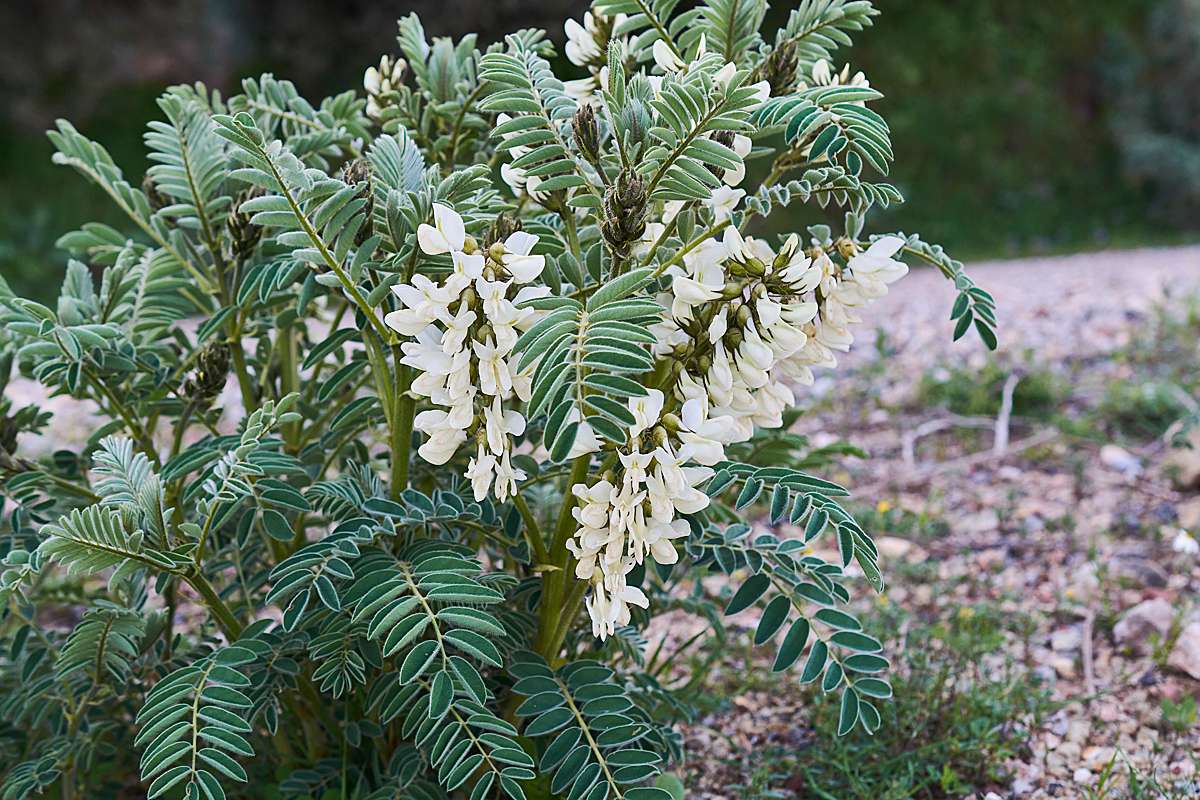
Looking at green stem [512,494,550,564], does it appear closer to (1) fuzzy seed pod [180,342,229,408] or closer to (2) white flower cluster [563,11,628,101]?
(1) fuzzy seed pod [180,342,229,408]

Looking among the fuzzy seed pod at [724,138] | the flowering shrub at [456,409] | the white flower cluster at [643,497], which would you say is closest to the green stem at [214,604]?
the flowering shrub at [456,409]

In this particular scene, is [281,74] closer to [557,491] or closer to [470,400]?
[557,491]

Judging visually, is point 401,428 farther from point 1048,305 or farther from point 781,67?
point 1048,305

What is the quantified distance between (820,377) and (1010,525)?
105cm

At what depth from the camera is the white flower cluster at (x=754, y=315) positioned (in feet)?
4.00

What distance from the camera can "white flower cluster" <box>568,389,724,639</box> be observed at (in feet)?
3.85

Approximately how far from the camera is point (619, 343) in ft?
3.71

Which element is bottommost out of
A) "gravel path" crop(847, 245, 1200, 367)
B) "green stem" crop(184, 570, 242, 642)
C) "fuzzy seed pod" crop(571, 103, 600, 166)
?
"green stem" crop(184, 570, 242, 642)

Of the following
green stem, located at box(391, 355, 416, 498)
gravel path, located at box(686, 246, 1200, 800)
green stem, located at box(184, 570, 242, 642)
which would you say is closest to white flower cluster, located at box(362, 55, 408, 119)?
green stem, located at box(391, 355, 416, 498)

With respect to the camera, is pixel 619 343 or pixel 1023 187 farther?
pixel 1023 187

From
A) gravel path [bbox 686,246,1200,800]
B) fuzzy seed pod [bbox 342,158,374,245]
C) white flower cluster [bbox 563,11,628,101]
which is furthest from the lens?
gravel path [bbox 686,246,1200,800]

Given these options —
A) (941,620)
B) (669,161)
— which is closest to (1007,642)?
(941,620)

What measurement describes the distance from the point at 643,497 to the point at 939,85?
6.97 metres

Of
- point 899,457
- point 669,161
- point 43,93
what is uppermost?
point 43,93
